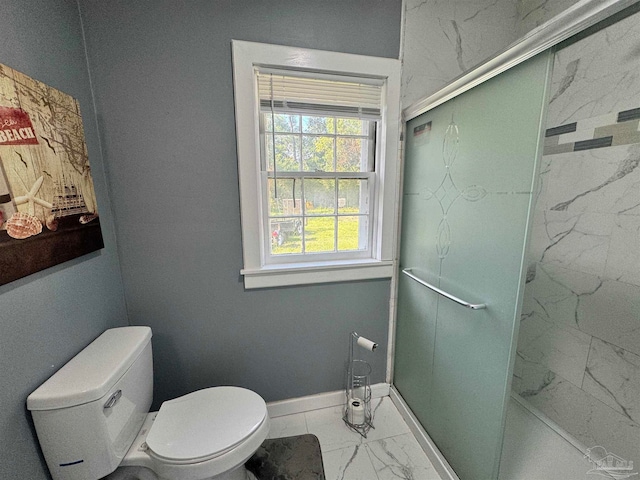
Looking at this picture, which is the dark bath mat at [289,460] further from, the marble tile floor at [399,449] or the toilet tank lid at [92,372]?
the toilet tank lid at [92,372]

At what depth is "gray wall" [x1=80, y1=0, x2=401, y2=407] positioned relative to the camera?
3.82 feet

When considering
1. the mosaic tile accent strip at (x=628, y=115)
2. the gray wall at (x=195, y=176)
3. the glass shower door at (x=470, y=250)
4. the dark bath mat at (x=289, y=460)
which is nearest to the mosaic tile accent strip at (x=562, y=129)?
the mosaic tile accent strip at (x=628, y=115)

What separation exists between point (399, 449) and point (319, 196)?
148cm

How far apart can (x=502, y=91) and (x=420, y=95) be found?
0.66 m

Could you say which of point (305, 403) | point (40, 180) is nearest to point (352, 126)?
point (40, 180)

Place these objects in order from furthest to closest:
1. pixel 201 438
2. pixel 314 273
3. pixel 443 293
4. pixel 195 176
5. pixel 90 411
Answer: pixel 314 273 → pixel 195 176 → pixel 443 293 → pixel 201 438 → pixel 90 411

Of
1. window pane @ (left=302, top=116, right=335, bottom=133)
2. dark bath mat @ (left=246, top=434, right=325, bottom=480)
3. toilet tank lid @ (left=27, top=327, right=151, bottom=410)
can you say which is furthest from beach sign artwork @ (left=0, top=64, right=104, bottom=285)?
dark bath mat @ (left=246, top=434, right=325, bottom=480)

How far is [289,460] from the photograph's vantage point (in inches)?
53.0

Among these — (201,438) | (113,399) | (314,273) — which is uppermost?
(314,273)

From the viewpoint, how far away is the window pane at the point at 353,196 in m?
1.55

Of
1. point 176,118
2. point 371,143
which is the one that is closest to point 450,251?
point 371,143

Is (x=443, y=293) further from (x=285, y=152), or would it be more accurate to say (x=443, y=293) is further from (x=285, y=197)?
(x=285, y=152)

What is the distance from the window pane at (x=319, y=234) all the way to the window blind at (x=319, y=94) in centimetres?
59

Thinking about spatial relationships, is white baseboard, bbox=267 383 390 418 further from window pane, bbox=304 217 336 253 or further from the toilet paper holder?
window pane, bbox=304 217 336 253
